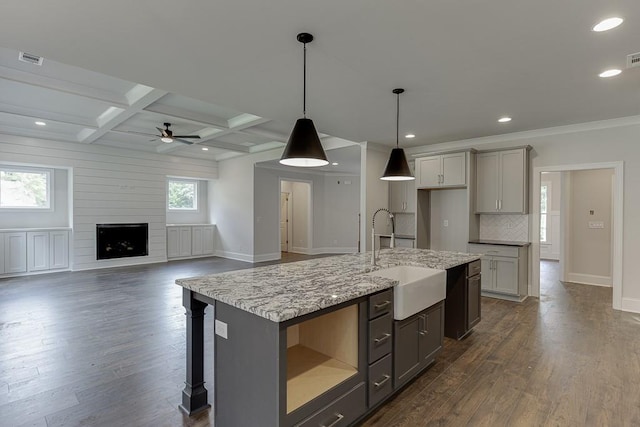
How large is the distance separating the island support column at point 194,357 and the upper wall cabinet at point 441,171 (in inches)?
175

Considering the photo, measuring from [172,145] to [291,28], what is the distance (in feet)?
19.4

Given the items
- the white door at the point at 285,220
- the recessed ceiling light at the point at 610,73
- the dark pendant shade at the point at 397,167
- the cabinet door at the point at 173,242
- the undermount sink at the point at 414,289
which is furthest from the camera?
the white door at the point at 285,220

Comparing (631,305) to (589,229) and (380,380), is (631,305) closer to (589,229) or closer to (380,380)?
(589,229)

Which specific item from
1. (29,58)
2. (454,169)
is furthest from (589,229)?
(29,58)

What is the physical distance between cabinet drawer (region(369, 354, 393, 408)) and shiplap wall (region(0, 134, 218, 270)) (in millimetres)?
7489

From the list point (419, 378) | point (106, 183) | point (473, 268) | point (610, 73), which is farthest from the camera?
point (106, 183)

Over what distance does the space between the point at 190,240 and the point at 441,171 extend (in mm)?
6716

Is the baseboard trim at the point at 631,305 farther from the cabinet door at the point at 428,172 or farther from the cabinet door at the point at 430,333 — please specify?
the cabinet door at the point at 430,333

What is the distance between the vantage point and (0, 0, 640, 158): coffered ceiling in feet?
6.84

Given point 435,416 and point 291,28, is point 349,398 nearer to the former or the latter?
point 435,416

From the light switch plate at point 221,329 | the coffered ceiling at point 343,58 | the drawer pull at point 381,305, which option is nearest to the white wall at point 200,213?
the coffered ceiling at point 343,58

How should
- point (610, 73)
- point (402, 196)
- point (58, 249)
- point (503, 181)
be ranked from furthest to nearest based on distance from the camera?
1. point (58, 249)
2. point (402, 196)
3. point (503, 181)
4. point (610, 73)

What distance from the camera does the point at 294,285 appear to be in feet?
6.59

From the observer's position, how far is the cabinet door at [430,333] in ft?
8.39
